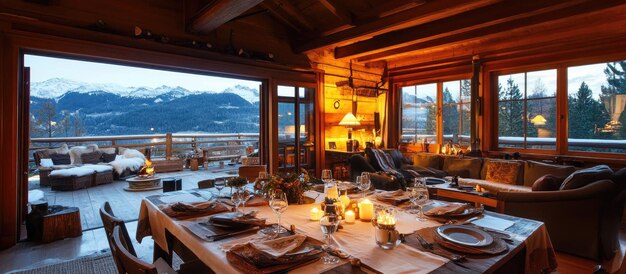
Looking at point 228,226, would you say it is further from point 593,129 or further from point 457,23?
point 593,129

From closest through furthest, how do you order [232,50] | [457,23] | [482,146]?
[457,23] < [232,50] < [482,146]

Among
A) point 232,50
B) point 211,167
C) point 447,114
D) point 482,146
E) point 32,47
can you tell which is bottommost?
point 211,167

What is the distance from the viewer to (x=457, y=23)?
164 inches

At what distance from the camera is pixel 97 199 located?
5.48 m

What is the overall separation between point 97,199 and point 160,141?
397 cm

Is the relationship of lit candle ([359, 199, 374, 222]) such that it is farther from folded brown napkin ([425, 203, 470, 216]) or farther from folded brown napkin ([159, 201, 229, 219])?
folded brown napkin ([159, 201, 229, 219])

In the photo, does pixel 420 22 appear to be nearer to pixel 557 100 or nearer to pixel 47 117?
pixel 557 100

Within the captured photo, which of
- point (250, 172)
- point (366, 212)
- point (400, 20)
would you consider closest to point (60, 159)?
point (250, 172)

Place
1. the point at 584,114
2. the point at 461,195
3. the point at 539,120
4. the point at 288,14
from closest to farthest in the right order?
the point at 461,195
the point at 584,114
the point at 288,14
the point at 539,120

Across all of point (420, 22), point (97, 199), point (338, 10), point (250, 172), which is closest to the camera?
point (250, 172)

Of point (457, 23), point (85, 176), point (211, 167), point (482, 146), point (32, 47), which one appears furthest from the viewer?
point (211, 167)

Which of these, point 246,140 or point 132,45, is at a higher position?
point 132,45

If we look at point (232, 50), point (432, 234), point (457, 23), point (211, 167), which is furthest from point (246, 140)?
point (432, 234)

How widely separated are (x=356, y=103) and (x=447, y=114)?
1.89 m
